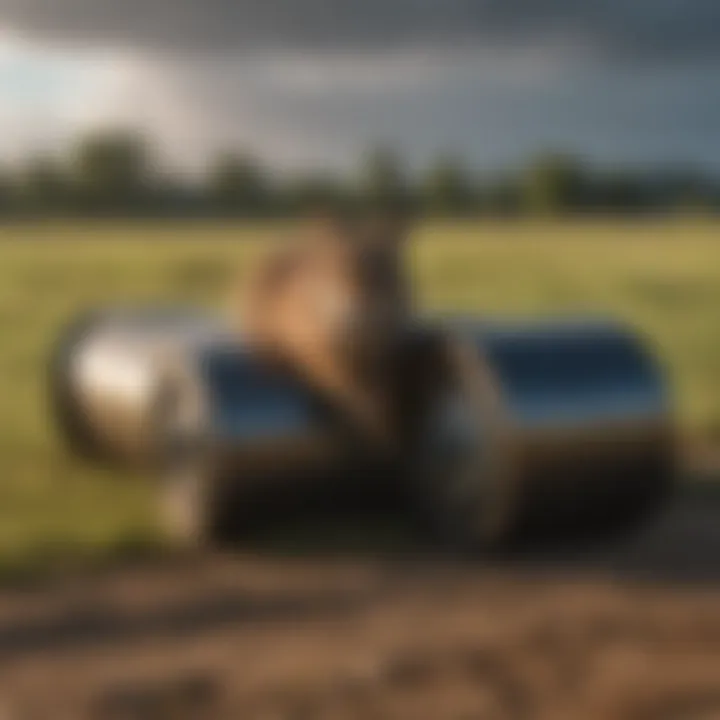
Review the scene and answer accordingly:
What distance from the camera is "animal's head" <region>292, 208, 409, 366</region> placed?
4.81 meters

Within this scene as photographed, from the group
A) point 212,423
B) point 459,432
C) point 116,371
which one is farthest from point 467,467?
point 116,371

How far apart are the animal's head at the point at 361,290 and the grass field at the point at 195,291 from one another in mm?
353

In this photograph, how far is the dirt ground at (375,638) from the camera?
3385 mm

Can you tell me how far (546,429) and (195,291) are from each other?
2.29 meters

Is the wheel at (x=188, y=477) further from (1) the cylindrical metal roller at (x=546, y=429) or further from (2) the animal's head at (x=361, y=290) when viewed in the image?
(1) the cylindrical metal roller at (x=546, y=429)

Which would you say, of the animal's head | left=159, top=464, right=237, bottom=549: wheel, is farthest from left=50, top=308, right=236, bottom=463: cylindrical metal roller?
the animal's head

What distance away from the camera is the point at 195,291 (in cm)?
627

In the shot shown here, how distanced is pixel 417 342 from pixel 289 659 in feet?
5.01

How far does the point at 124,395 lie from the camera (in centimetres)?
546

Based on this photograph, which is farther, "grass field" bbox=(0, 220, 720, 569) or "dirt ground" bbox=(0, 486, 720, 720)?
"grass field" bbox=(0, 220, 720, 569)

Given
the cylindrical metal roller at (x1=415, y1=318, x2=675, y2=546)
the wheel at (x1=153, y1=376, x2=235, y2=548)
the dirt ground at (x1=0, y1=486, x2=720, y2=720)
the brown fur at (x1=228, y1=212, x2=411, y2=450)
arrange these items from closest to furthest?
the dirt ground at (x1=0, y1=486, x2=720, y2=720) < the cylindrical metal roller at (x1=415, y1=318, x2=675, y2=546) < the wheel at (x1=153, y1=376, x2=235, y2=548) < the brown fur at (x1=228, y1=212, x2=411, y2=450)

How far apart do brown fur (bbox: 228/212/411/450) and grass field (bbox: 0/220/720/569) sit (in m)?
0.32

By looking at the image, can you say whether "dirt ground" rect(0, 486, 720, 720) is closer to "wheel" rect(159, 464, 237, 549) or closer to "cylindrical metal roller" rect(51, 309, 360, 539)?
"wheel" rect(159, 464, 237, 549)

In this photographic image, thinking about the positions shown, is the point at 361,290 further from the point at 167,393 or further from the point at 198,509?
the point at 198,509
